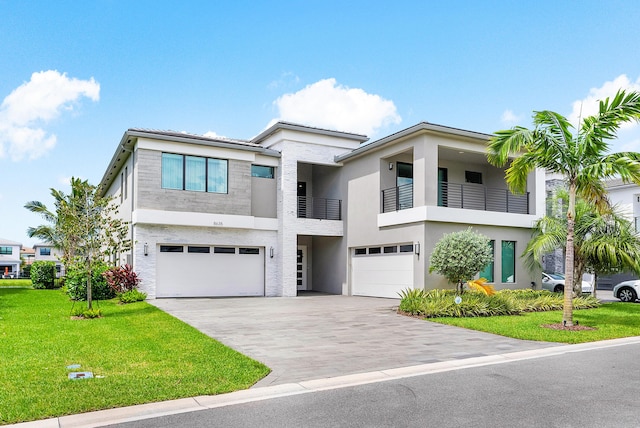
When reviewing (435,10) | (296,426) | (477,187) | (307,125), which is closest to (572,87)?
(435,10)

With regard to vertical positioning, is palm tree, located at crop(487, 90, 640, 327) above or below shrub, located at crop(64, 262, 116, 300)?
above

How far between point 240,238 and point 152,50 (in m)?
7.98

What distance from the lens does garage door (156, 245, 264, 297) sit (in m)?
20.0

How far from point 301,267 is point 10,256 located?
67099 mm

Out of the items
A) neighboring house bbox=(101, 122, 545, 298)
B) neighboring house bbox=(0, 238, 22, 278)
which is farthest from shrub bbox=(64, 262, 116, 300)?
neighboring house bbox=(0, 238, 22, 278)

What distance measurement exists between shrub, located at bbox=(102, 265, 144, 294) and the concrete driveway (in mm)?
2399

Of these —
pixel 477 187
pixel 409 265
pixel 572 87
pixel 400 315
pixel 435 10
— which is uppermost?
pixel 435 10

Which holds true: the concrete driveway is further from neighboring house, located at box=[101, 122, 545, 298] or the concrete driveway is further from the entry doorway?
the entry doorway

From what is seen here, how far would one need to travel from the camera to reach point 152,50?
1747 cm

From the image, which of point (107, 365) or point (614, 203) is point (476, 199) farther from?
point (107, 365)

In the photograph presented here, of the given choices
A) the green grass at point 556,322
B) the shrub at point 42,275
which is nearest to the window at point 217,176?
the green grass at point 556,322

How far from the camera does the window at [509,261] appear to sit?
2034cm

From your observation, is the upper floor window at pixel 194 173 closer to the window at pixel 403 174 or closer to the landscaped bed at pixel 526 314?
the window at pixel 403 174

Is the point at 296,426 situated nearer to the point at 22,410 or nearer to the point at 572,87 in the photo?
the point at 22,410
